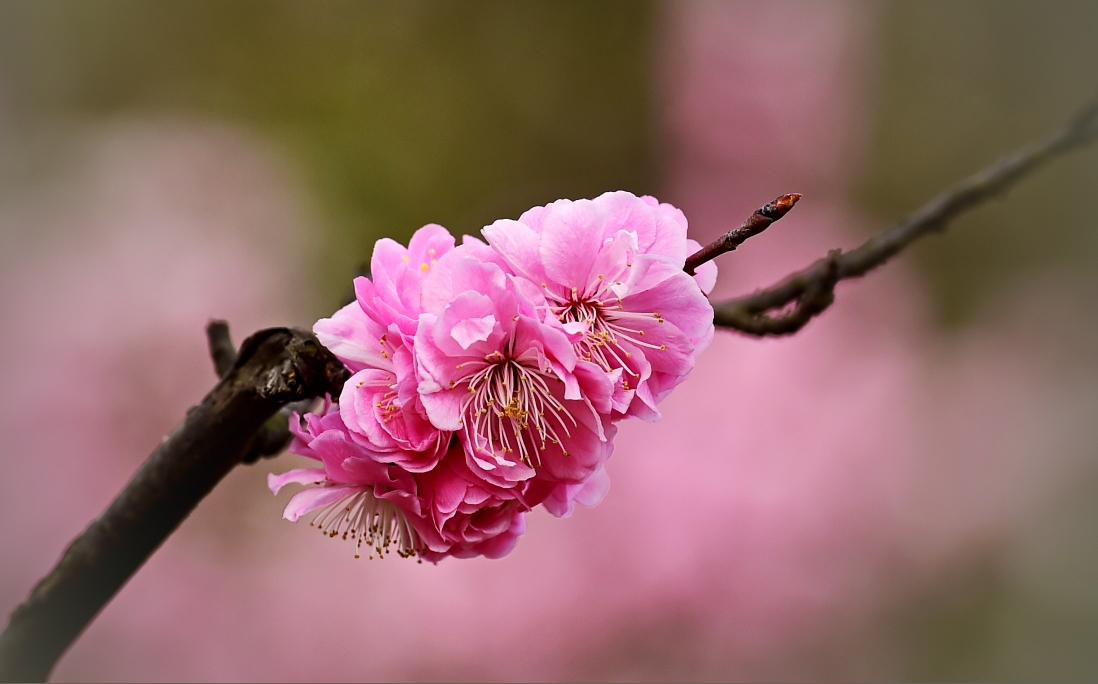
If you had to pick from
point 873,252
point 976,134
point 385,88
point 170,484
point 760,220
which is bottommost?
point 170,484

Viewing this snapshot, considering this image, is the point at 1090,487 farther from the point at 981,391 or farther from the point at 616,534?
the point at 616,534

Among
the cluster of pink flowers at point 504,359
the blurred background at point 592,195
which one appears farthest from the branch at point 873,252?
the blurred background at point 592,195

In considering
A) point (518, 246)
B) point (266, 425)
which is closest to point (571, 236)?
point (518, 246)

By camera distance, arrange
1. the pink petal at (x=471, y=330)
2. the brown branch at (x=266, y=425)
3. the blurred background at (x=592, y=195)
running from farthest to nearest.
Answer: the blurred background at (x=592, y=195), the brown branch at (x=266, y=425), the pink petal at (x=471, y=330)

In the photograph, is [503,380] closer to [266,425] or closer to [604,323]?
[604,323]

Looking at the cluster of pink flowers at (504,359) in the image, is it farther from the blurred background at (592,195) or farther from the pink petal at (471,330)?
the blurred background at (592,195)

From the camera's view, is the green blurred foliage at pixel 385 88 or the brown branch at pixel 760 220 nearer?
the brown branch at pixel 760 220

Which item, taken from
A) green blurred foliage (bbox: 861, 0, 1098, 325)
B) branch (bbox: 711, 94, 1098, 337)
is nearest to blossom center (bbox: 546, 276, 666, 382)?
branch (bbox: 711, 94, 1098, 337)

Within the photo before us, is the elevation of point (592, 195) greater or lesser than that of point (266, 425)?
greater
